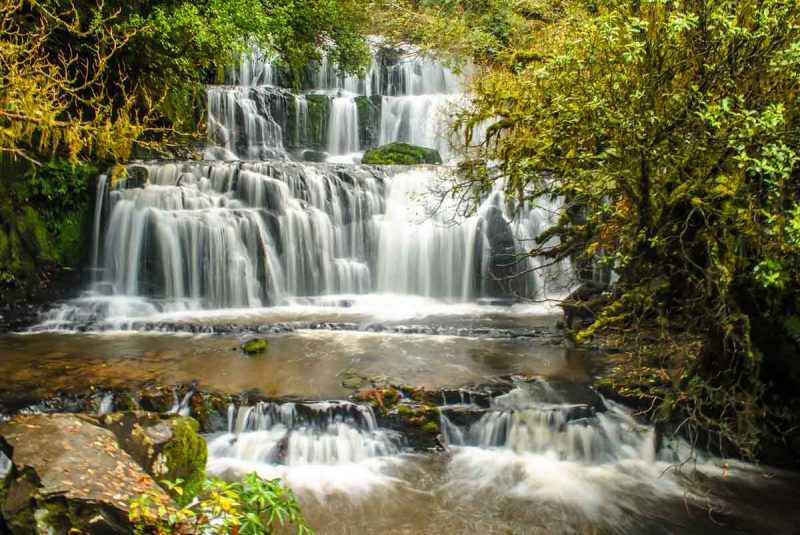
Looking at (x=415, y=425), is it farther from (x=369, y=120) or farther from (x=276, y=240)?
(x=369, y=120)

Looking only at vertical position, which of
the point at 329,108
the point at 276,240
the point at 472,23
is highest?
the point at 472,23

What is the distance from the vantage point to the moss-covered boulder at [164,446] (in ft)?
15.6

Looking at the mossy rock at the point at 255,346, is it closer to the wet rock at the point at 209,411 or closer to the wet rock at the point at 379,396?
the wet rock at the point at 209,411

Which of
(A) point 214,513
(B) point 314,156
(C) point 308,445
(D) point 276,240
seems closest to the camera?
(A) point 214,513

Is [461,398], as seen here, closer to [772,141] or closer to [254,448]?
[254,448]

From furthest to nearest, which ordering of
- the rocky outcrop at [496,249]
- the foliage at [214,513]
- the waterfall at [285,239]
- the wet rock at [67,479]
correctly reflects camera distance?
the rocky outcrop at [496,249]
the waterfall at [285,239]
the wet rock at [67,479]
the foliage at [214,513]

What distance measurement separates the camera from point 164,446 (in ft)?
16.1

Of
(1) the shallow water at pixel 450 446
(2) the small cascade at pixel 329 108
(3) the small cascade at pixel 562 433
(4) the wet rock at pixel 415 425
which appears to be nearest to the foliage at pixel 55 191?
(1) the shallow water at pixel 450 446

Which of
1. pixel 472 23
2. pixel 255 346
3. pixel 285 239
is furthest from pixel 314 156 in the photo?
pixel 255 346

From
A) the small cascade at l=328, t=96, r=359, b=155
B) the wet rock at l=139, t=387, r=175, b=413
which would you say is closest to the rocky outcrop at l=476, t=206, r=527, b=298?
the small cascade at l=328, t=96, r=359, b=155

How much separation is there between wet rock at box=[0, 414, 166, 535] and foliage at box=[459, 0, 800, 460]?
4035mm

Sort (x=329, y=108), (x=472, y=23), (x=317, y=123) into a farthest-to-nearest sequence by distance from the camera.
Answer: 1. (x=329, y=108)
2. (x=317, y=123)
3. (x=472, y=23)

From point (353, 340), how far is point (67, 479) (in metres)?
6.02

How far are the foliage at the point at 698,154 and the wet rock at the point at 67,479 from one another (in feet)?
13.2
